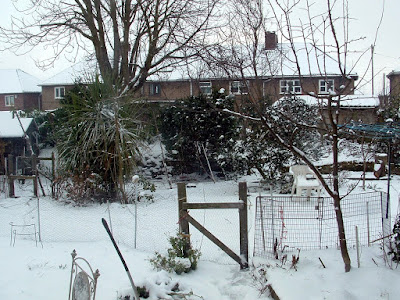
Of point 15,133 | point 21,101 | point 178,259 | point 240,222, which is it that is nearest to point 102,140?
point 178,259

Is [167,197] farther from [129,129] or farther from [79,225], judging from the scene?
[79,225]

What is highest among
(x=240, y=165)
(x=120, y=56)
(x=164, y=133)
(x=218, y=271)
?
(x=120, y=56)

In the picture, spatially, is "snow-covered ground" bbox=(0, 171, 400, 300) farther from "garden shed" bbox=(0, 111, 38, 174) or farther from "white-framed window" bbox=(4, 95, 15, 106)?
"white-framed window" bbox=(4, 95, 15, 106)

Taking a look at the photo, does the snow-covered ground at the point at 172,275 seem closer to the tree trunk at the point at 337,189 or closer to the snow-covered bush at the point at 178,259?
the snow-covered bush at the point at 178,259

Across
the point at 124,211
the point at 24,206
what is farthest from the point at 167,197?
the point at 24,206

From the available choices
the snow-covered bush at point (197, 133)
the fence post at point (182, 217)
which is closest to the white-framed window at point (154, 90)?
the snow-covered bush at point (197, 133)

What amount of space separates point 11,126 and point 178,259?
13.6 meters

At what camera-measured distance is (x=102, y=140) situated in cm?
952

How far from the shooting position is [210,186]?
11758 millimetres

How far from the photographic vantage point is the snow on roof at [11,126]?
50.7 feet

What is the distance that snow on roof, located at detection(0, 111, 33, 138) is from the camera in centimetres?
1545

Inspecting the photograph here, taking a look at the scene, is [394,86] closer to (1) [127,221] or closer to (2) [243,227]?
(2) [243,227]

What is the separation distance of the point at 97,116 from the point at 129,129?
914mm

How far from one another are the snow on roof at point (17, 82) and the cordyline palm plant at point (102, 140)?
1011 inches
